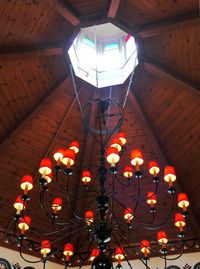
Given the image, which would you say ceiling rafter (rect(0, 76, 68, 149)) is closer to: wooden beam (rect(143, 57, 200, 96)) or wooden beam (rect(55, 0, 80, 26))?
wooden beam (rect(55, 0, 80, 26))

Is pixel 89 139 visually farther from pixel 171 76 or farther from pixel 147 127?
pixel 171 76

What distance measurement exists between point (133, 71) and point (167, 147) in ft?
5.27

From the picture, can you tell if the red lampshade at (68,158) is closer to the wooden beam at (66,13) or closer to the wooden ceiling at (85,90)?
the wooden ceiling at (85,90)

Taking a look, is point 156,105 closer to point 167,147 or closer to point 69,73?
point 167,147

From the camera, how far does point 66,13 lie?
16.9ft

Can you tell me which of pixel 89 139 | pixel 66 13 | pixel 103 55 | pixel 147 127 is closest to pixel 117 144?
pixel 66 13

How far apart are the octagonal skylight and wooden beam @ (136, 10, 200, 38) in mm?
858

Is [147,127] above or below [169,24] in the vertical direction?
below

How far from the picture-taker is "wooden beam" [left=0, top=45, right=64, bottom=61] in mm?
5266

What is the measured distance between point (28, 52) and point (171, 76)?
2.33 meters

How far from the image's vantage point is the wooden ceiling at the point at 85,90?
515 cm

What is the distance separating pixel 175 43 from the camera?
5480mm

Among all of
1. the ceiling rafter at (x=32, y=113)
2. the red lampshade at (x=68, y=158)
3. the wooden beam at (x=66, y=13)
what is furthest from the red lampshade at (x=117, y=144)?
the ceiling rafter at (x=32, y=113)

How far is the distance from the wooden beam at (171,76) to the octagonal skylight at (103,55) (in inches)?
19.0
